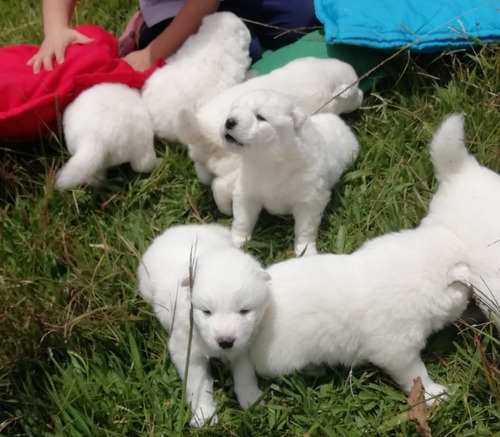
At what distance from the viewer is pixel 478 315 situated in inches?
90.7

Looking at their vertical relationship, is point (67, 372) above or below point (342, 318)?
below

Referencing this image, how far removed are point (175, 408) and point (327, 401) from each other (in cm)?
50

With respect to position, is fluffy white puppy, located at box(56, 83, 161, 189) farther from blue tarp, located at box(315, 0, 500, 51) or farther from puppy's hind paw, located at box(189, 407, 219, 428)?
puppy's hind paw, located at box(189, 407, 219, 428)

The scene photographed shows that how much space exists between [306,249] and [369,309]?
0.53 metres

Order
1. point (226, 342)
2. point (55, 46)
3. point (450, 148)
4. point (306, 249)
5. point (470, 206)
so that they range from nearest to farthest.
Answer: point (226, 342) < point (470, 206) < point (450, 148) < point (306, 249) < point (55, 46)

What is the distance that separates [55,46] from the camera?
3.12 m

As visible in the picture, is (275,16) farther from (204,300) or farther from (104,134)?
(204,300)

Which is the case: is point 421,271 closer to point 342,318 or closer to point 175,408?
point 342,318

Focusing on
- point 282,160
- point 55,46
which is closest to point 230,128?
point 282,160

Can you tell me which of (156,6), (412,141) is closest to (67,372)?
(412,141)

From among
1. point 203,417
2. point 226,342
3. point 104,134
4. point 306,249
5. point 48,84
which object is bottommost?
A: point 203,417

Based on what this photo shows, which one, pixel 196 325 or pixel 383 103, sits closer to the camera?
pixel 196 325

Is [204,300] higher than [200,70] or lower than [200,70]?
lower

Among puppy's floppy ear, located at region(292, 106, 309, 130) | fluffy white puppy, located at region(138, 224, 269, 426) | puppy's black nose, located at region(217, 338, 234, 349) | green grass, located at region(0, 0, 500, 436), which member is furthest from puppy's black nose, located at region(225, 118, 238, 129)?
puppy's black nose, located at region(217, 338, 234, 349)
